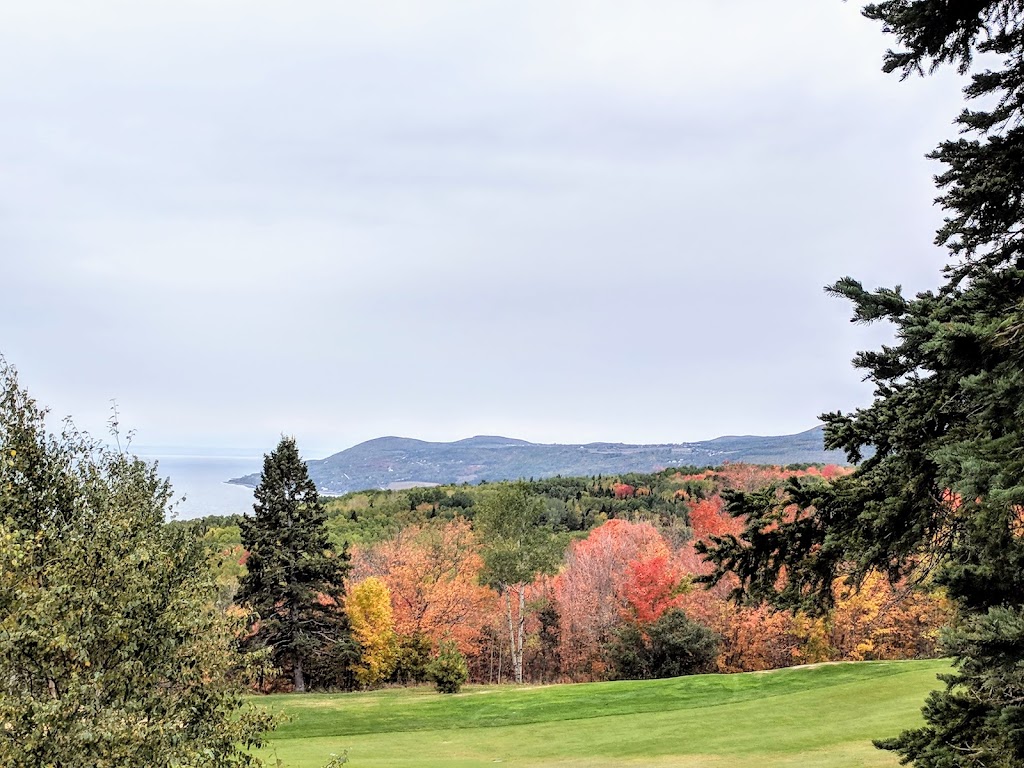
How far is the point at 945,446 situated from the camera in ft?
14.4

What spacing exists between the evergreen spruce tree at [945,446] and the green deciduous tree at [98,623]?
597 cm

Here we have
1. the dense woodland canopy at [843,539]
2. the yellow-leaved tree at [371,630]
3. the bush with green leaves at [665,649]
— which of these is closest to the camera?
the dense woodland canopy at [843,539]

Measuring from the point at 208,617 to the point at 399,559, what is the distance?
3550cm

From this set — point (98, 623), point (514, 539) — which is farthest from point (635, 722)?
point (514, 539)

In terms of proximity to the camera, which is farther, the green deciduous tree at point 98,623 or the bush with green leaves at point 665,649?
the bush with green leaves at point 665,649

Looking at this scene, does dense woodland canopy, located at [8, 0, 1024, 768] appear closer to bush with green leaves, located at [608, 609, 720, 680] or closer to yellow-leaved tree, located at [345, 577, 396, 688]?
yellow-leaved tree, located at [345, 577, 396, 688]

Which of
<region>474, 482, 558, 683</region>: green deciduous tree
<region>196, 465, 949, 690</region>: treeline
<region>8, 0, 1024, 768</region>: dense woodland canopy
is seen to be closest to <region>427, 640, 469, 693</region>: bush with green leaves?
<region>196, 465, 949, 690</region>: treeline

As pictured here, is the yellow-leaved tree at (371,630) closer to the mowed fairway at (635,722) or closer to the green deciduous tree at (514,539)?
the green deciduous tree at (514,539)

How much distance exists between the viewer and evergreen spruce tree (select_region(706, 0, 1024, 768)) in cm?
452

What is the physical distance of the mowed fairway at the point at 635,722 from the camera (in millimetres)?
16609

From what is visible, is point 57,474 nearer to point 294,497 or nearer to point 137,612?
point 137,612

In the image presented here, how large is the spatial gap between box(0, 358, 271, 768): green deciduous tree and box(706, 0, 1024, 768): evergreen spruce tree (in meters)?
5.97

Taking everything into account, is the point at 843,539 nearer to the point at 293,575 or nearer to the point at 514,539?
the point at 293,575

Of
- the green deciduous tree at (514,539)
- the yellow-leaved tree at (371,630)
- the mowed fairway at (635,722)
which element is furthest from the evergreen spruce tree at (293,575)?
the green deciduous tree at (514,539)
